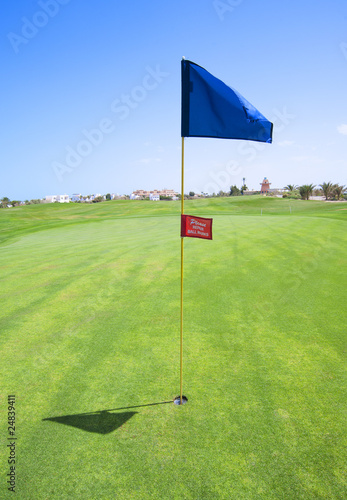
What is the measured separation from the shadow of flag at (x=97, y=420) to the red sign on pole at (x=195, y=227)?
8.98 feet

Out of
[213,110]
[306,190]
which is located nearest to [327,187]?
[306,190]

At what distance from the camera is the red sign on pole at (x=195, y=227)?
15.7 ft

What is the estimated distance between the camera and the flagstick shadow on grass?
13.4 feet

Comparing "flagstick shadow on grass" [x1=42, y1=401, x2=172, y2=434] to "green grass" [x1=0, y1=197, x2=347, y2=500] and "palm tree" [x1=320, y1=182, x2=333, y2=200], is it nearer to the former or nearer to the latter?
"green grass" [x1=0, y1=197, x2=347, y2=500]

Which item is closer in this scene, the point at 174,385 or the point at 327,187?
the point at 174,385

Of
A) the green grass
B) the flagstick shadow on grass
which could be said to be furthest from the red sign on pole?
the flagstick shadow on grass

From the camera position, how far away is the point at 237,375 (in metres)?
5.12

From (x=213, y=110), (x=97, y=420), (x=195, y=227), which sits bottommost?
(x=97, y=420)

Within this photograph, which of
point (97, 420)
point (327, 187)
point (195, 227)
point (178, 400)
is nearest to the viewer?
point (97, 420)

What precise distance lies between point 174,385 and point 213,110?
4.58 metres

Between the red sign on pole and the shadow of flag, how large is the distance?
274 cm

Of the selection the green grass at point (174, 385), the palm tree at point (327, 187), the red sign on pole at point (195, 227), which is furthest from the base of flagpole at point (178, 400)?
the palm tree at point (327, 187)

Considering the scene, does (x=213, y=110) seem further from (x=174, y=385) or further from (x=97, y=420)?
(x=97, y=420)

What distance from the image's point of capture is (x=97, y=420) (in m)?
4.20
